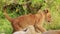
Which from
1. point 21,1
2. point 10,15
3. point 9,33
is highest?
point 21,1

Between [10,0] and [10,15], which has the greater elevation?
[10,0]

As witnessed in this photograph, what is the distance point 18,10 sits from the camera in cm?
218

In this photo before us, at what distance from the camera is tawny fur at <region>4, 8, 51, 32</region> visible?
2133mm

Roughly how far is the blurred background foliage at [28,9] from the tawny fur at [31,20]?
4cm

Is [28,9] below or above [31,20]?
above

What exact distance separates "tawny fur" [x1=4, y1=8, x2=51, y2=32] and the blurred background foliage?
0.04m

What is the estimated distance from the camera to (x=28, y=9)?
85.9 inches

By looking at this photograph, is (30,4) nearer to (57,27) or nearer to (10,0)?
(10,0)

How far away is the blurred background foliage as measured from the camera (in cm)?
213

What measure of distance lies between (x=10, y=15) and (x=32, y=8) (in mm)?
246

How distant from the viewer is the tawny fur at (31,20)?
2133 millimetres

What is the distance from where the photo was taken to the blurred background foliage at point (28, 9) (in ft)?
7.00

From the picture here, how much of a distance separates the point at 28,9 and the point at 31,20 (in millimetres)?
139

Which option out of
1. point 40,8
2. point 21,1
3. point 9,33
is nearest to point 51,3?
point 40,8
